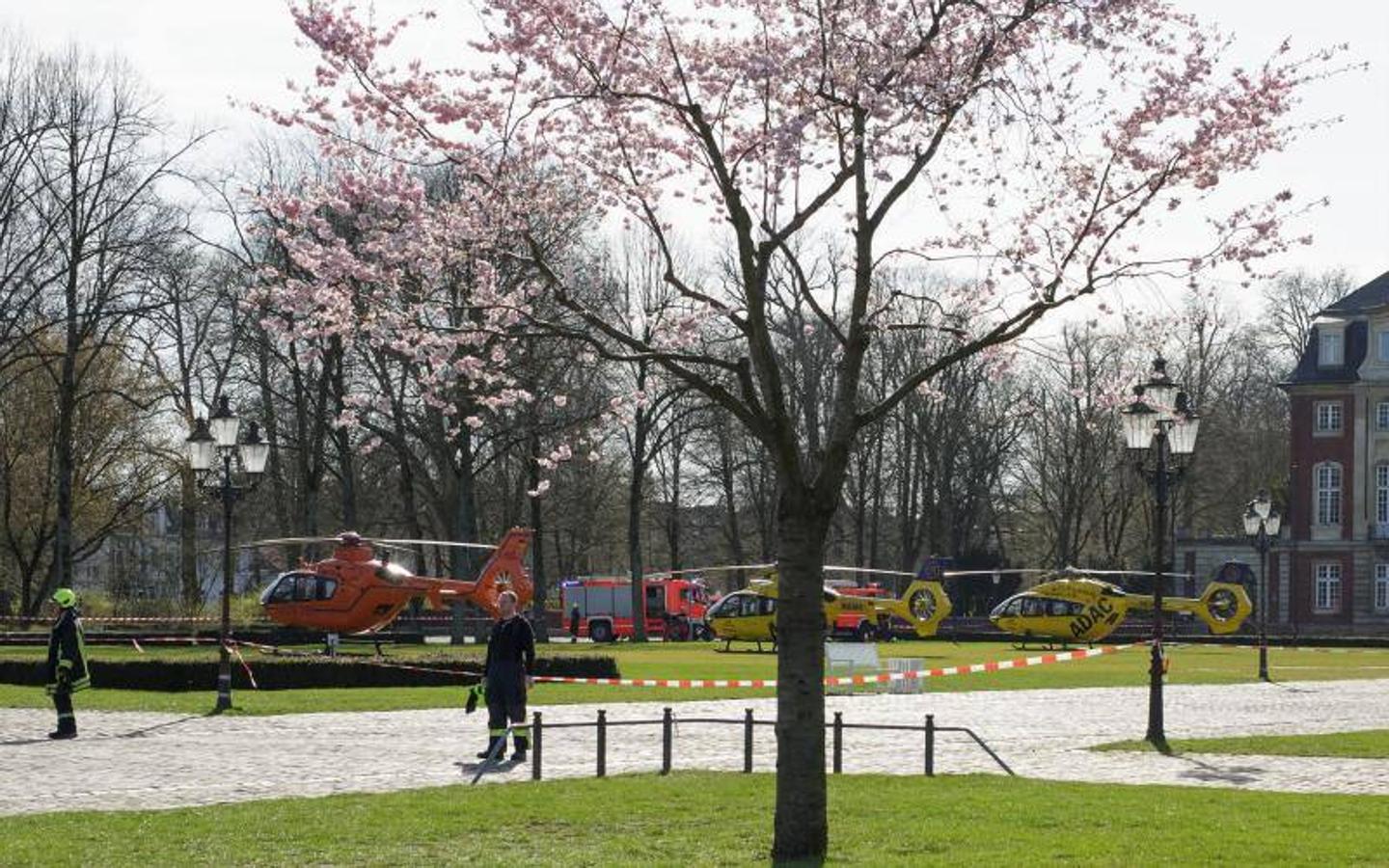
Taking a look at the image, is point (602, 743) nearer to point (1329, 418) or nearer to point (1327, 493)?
point (1329, 418)

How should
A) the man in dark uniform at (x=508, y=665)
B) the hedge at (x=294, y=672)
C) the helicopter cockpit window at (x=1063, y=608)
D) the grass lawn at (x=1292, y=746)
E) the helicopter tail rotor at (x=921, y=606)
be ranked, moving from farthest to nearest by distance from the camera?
1. the helicopter tail rotor at (x=921, y=606)
2. the helicopter cockpit window at (x=1063, y=608)
3. the hedge at (x=294, y=672)
4. the grass lawn at (x=1292, y=746)
5. the man in dark uniform at (x=508, y=665)

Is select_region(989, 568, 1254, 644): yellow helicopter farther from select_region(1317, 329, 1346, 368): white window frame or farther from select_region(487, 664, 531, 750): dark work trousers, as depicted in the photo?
select_region(487, 664, 531, 750): dark work trousers

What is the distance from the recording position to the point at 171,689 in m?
34.2

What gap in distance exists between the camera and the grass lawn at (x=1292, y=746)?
2317 centimetres

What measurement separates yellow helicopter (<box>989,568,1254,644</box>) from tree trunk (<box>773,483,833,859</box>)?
172 ft

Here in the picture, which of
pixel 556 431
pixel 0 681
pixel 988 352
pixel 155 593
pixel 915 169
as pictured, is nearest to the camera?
pixel 915 169

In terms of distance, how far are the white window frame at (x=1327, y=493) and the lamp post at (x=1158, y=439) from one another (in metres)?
59.1

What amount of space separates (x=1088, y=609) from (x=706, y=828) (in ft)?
169

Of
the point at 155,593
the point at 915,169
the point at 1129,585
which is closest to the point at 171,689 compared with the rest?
the point at 915,169

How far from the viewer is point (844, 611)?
217 feet

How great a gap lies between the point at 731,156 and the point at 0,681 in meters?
26.2

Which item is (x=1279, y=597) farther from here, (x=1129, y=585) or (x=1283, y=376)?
(x=1283, y=376)

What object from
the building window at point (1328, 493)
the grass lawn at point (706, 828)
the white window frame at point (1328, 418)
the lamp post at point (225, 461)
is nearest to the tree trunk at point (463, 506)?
the lamp post at point (225, 461)

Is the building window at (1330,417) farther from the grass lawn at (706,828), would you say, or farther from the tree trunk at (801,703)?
the tree trunk at (801,703)
